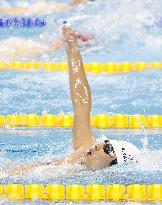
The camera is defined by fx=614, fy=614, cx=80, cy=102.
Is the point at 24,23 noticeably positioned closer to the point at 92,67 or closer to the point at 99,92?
the point at 92,67

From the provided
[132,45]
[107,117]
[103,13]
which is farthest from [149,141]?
[103,13]

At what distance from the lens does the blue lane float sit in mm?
8875

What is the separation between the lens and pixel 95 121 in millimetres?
5023

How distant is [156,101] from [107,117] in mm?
900

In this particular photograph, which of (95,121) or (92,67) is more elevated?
(92,67)

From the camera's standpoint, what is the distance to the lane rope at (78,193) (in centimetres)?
341

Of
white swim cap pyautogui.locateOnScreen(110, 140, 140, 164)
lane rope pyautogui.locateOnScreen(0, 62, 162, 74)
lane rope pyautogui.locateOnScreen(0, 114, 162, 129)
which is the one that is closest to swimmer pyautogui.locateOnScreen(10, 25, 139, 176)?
white swim cap pyautogui.locateOnScreen(110, 140, 140, 164)

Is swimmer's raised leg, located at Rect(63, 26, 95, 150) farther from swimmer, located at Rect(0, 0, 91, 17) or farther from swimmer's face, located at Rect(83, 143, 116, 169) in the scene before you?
swimmer, located at Rect(0, 0, 91, 17)

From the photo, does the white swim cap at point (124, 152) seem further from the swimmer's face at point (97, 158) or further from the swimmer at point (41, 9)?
the swimmer at point (41, 9)

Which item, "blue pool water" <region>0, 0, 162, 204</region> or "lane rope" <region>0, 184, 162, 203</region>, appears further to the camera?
"blue pool water" <region>0, 0, 162, 204</region>

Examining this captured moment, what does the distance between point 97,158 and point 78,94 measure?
1.76 feet

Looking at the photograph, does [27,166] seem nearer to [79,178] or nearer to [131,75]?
[79,178]

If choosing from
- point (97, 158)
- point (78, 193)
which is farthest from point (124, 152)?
point (78, 193)

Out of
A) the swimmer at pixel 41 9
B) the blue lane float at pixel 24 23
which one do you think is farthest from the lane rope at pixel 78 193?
the blue lane float at pixel 24 23
